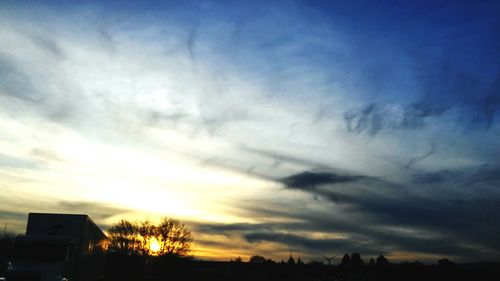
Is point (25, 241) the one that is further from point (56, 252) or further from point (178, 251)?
point (178, 251)

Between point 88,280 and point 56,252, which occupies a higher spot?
point 56,252

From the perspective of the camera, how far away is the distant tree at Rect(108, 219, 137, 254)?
106 m

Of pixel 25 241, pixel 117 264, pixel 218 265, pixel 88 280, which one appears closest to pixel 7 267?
pixel 25 241

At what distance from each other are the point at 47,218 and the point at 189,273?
233 feet

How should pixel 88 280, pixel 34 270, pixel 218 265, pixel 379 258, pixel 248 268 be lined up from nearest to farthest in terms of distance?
pixel 34 270 < pixel 88 280 < pixel 248 268 < pixel 218 265 < pixel 379 258

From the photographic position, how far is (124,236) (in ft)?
358

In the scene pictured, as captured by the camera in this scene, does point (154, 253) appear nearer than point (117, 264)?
No

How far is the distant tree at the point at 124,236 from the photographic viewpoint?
106 metres

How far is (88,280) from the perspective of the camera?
108 feet

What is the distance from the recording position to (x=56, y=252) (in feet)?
87.9

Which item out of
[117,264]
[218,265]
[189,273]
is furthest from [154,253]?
[218,265]

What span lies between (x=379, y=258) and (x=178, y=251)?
10709cm

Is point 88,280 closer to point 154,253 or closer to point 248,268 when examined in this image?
point 154,253

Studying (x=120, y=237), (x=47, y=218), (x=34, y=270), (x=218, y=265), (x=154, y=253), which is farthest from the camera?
(x=218, y=265)
